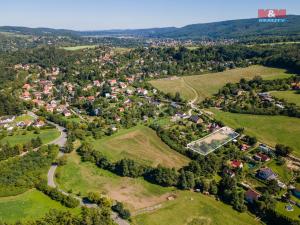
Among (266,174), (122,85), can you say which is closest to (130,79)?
(122,85)

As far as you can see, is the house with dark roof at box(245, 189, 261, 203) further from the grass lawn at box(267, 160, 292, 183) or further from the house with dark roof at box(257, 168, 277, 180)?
the grass lawn at box(267, 160, 292, 183)

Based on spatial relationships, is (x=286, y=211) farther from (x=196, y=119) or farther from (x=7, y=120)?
(x=7, y=120)

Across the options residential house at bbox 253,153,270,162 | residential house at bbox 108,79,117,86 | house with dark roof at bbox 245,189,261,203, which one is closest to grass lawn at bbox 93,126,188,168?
residential house at bbox 253,153,270,162

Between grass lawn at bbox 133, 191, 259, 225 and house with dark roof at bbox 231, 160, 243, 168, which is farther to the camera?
house with dark roof at bbox 231, 160, 243, 168

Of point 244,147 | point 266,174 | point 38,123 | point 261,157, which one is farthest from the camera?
point 38,123

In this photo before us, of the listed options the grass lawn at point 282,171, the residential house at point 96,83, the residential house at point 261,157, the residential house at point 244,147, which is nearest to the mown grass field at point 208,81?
the residential house at point 96,83

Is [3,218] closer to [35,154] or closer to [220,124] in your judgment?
[35,154]
